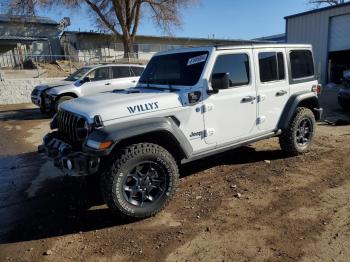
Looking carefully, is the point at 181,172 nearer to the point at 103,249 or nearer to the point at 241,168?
the point at 241,168

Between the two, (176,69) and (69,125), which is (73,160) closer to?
(69,125)

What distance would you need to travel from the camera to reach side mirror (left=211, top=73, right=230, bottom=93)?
4.21 meters

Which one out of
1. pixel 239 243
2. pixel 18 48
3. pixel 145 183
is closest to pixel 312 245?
pixel 239 243

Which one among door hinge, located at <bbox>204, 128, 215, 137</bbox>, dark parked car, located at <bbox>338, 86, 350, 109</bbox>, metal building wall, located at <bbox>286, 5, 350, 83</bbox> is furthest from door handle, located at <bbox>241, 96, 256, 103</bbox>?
metal building wall, located at <bbox>286, 5, 350, 83</bbox>

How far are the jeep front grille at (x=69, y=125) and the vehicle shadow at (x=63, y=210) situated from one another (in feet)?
3.01

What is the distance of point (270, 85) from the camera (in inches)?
203

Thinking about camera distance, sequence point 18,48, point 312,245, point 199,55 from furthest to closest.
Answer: point 18,48, point 199,55, point 312,245

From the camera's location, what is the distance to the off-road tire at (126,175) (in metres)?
3.59

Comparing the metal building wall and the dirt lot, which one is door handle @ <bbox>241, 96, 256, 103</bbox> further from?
the metal building wall

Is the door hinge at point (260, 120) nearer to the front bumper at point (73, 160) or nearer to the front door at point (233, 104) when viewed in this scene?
the front door at point (233, 104)

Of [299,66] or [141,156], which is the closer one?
[141,156]

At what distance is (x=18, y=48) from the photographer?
28.5 meters

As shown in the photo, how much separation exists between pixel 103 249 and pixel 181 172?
7.39 feet

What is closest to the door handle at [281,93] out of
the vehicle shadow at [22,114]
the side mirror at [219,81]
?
the side mirror at [219,81]
